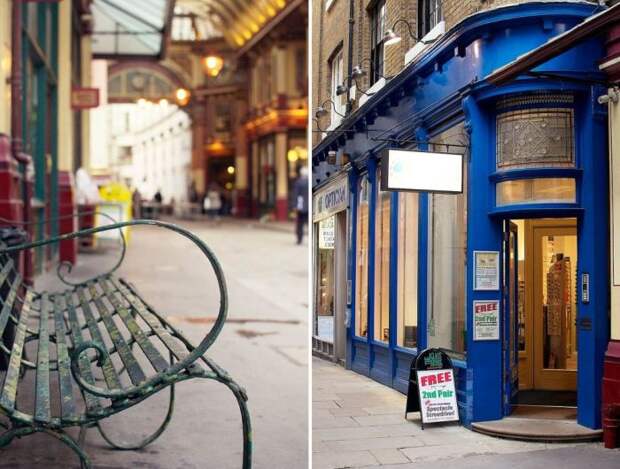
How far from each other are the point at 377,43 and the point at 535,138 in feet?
1.69

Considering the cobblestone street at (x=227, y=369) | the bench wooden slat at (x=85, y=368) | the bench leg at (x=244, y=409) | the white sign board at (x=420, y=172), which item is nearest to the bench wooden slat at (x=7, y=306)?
the bench wooden slat at (x=85, y=368)

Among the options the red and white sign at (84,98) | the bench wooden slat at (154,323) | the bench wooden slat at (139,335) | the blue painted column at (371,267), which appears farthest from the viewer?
the red and white sign at (84,98)

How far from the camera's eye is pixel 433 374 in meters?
2.19

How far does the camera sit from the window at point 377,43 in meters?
2.38

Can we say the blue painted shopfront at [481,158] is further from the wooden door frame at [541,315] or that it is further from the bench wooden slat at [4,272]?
the bench wooden slat at [4,272]

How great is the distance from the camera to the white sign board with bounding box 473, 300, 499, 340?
2129 millimetres

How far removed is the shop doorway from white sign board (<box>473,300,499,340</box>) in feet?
0.08

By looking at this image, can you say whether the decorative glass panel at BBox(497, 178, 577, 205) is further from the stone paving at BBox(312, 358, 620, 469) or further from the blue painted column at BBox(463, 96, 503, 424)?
the stone paving at BBox(312, 358, 620, 469)

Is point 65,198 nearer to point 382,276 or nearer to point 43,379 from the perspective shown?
point 43,379

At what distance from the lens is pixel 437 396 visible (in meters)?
2.11

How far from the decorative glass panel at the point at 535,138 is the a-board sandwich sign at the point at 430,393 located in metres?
0.51

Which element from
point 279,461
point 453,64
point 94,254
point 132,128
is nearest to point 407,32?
point 453,64

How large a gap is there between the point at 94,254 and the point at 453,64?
37.6ft

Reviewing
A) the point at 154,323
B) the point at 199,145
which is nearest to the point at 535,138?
the point at 154,323
